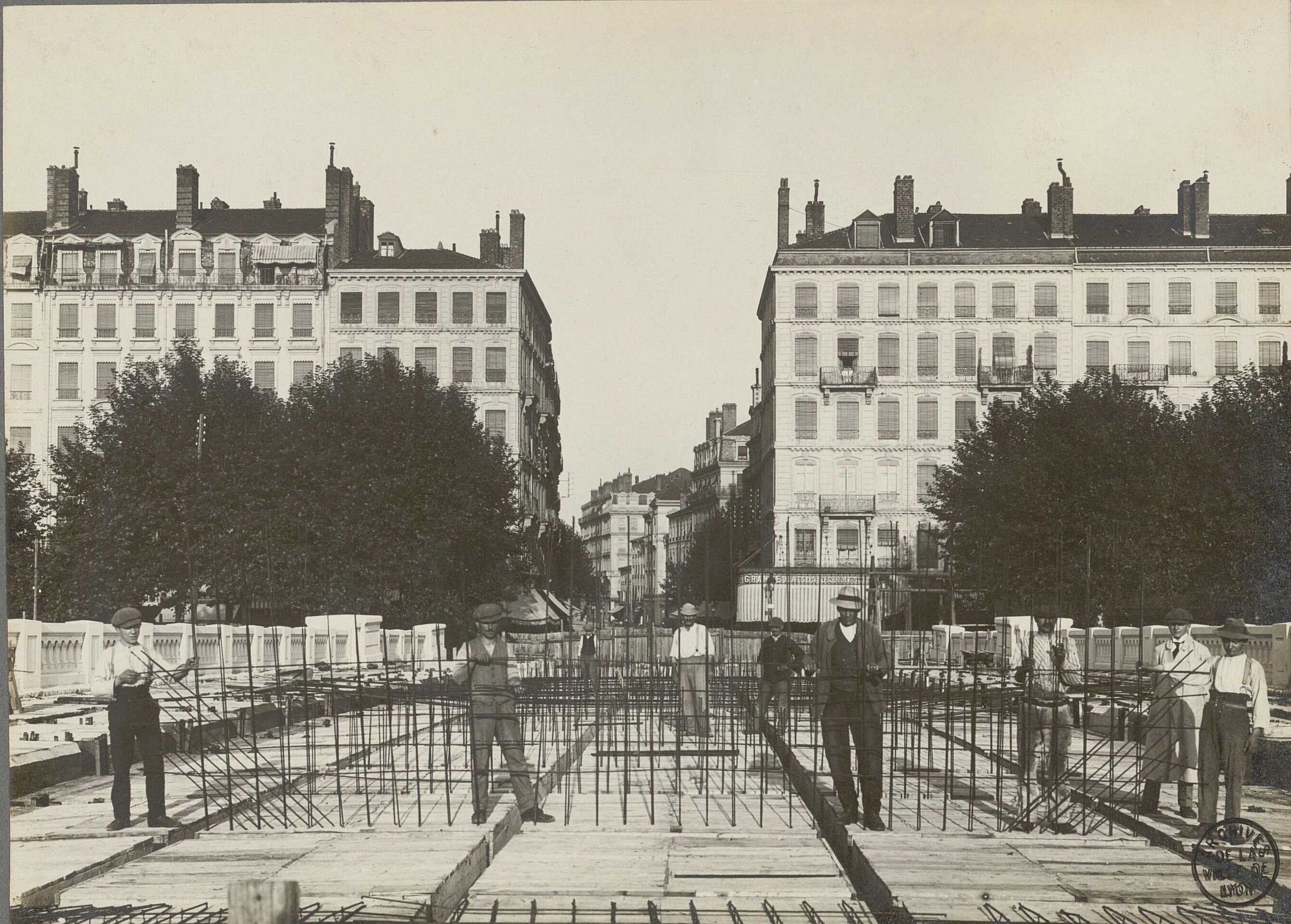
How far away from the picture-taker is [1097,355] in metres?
63.8

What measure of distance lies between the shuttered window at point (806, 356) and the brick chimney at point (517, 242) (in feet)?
42.5

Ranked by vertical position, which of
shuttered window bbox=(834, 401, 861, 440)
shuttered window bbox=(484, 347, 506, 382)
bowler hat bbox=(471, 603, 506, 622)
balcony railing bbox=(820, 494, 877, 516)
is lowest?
bowler hat bbox=(471, 603, 506, 622)

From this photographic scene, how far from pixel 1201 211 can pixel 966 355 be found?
12.2m

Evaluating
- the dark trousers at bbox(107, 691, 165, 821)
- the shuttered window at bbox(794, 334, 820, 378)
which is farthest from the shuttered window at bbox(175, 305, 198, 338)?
the dark trousers at bbox(107, 691, 165, 821)

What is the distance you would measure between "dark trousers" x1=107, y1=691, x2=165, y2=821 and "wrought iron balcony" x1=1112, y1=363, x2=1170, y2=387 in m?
55.3

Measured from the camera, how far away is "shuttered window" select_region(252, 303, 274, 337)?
62938mm

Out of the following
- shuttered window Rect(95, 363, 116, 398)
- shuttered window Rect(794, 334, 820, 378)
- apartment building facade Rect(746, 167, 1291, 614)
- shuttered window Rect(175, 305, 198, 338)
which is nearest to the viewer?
shuttered window Rect(95, 363, 116, 398)

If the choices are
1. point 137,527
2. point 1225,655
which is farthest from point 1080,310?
point 1225,655

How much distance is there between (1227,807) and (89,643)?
17.9 metres

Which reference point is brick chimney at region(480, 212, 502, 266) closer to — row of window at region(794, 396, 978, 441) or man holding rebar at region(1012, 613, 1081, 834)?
row of window at region(794, 396, 978, 441)

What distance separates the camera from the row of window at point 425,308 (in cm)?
6531

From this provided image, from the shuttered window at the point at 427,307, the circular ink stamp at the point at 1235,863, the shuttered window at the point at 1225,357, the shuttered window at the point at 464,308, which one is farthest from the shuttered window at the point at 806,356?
the circular ink stamp at the point at 1235,863

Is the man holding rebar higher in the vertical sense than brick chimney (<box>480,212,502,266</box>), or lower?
lower

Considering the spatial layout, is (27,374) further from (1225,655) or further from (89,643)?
(1225,655)
